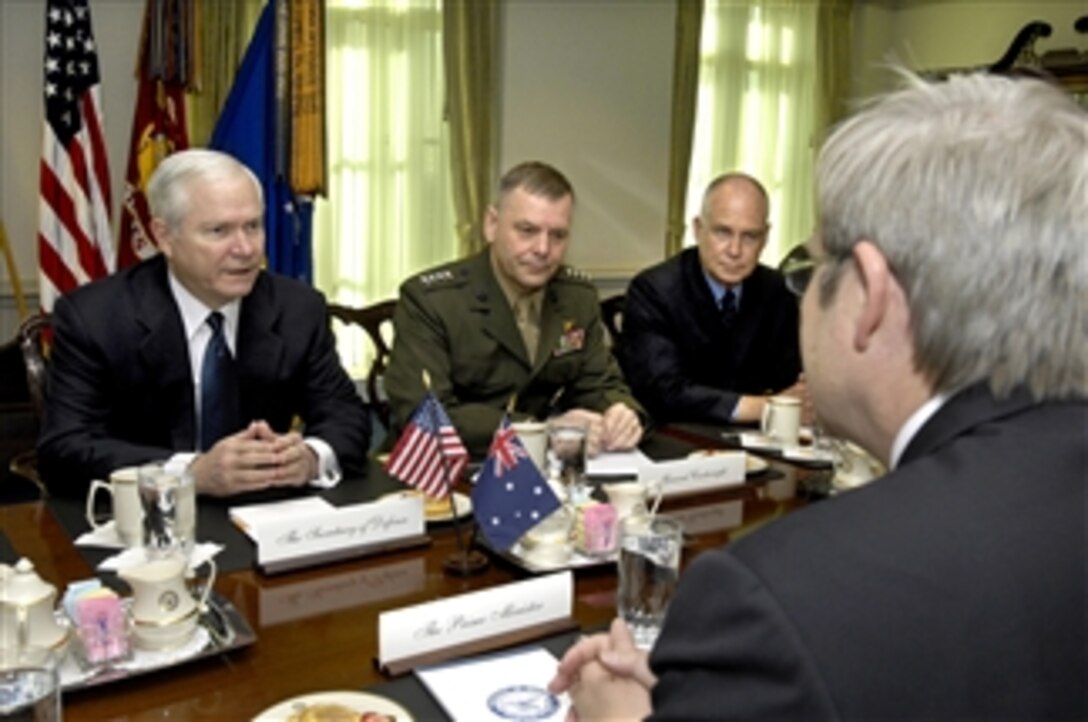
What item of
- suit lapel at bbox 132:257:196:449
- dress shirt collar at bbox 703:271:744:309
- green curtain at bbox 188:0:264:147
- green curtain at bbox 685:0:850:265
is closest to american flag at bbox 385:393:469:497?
suit lapel at bbox 132:257:196:449

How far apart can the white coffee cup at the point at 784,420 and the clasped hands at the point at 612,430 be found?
0.36 m

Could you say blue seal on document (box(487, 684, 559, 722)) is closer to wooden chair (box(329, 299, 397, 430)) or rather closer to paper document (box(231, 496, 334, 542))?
paper document (box(231, 496, 334, 542))

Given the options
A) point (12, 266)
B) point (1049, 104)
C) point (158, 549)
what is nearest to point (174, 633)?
point (158, 549)

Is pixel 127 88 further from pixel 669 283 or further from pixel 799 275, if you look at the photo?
pixel 799 275

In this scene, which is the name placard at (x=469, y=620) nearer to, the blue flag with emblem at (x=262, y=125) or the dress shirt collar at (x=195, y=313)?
the dress shirt collar at (x=195, y=313)

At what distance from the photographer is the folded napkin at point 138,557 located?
1462 mm

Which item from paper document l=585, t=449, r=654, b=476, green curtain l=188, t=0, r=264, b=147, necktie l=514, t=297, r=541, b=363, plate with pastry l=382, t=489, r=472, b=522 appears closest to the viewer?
plate with pastry l=382, t=489, r=472, b=522

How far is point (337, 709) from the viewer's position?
1.05m

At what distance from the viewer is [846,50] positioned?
6.38 m

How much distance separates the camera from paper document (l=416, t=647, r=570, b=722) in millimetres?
1074

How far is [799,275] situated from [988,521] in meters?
0.37

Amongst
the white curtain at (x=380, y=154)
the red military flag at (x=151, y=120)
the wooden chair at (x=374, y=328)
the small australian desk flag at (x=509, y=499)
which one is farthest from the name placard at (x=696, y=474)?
the white curtain at (x=380, y=154)

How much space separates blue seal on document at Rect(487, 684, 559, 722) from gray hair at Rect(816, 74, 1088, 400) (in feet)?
1.83

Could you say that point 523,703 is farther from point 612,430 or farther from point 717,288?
point 717,288
